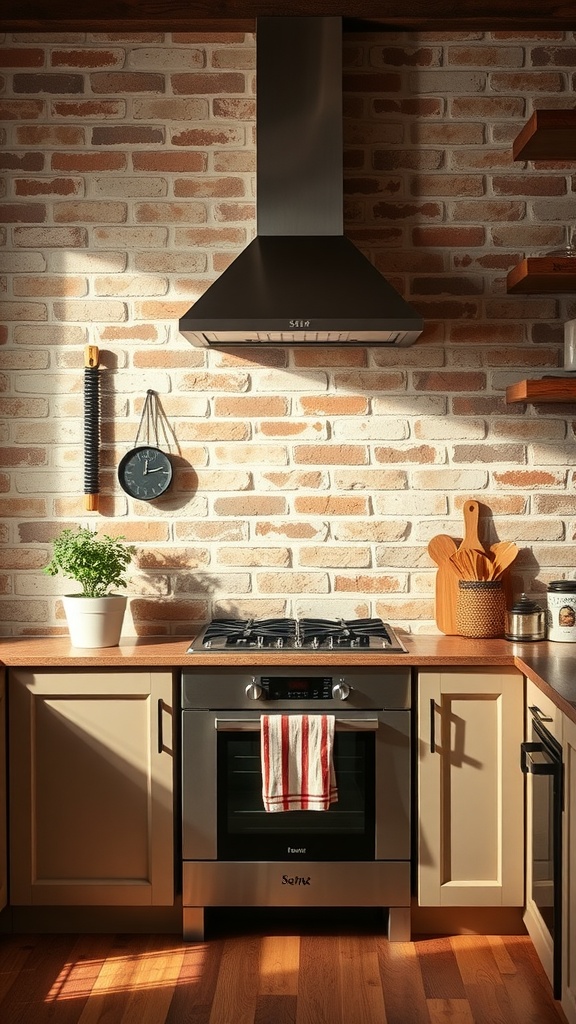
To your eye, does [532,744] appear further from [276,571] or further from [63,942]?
[63,942]

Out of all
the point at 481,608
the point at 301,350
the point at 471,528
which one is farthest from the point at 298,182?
the point at 481,608

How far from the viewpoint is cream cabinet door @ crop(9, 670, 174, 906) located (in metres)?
2.88

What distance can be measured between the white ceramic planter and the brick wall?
Answer: 29 centimetres

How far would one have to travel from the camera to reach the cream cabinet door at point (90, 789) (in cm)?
288

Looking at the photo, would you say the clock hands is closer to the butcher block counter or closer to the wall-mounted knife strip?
the wall-mounted knife strip

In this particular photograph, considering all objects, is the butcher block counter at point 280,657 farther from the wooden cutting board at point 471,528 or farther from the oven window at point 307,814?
the wooden cutting board at point 471,528

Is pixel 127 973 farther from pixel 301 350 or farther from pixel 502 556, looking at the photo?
pixel 301 350

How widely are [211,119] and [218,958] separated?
8.63 ft

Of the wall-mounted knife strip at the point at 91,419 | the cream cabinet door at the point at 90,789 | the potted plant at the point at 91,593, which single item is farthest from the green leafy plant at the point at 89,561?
the cream cabinet door at the point at 90,789

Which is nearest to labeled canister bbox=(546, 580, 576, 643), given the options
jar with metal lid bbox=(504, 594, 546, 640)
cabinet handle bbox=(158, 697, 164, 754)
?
jar with metal lid bbox=(504, 594, 546, 640)

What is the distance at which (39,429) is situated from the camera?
3.35 metres

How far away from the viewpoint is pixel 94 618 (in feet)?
9.97

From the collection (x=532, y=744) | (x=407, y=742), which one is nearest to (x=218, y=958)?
(x=407, y=742)

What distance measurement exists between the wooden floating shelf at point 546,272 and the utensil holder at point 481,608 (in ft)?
3.14
